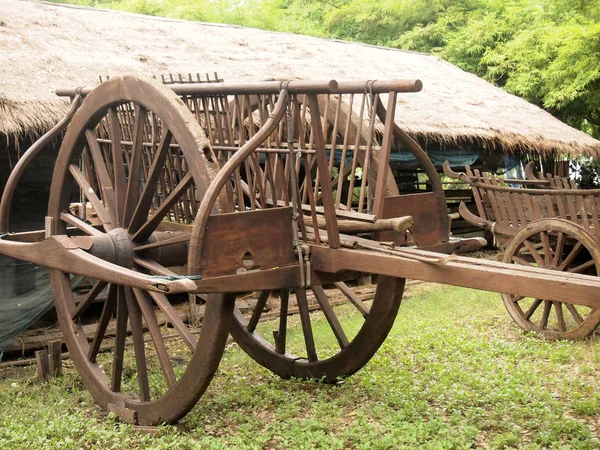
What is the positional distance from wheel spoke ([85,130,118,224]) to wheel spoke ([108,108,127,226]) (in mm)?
82

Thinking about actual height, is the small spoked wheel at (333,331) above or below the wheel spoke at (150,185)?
below

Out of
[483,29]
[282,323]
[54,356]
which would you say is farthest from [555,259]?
[483,29]

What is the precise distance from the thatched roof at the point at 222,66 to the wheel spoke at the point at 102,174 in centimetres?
243

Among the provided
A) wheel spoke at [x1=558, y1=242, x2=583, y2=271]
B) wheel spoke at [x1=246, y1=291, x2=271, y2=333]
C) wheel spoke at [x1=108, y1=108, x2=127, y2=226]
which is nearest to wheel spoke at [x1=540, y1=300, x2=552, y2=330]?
wheel spoke at [x1=558, y1=242, x2=583, y2=271]

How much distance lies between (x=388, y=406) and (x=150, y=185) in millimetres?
2103

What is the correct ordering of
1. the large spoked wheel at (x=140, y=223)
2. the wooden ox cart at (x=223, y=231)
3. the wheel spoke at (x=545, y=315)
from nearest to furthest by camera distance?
the wooden ox cart at (x=223, y=231) < the large spoked wheel at (x=140, y=223) < the wheel spoke at (x=545, y=315)

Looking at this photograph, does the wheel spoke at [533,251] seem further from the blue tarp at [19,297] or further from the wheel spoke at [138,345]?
the blue tarp at [19,297]

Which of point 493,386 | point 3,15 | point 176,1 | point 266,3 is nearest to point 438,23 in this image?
point 266,3

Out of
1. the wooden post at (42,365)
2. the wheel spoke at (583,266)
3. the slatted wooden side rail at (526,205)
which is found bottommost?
the wooden post at (42,365)

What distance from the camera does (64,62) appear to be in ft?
27.4

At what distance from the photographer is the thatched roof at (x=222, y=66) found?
777 centimetres

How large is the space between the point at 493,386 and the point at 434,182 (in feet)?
5.51

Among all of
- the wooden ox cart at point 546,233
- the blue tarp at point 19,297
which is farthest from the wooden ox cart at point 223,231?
the wooden ox cart at point 546,233

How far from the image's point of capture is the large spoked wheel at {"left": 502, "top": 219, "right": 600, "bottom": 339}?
6.36 meters
